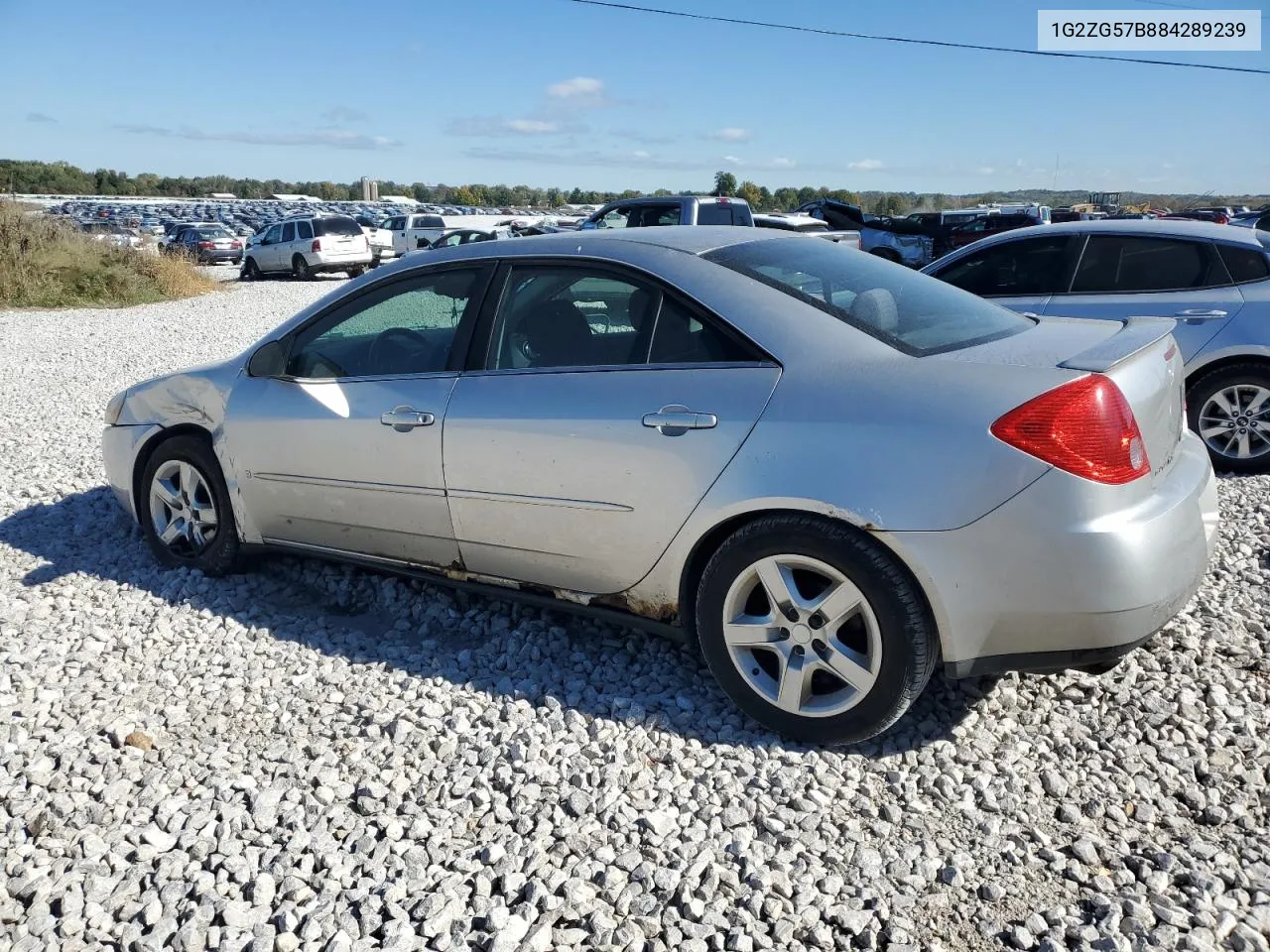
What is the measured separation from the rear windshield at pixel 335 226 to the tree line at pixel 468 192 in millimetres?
35979

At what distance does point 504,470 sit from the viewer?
372 centimetres

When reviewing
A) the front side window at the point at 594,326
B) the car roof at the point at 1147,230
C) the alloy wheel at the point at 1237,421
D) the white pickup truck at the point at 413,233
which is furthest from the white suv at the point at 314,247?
the front side window at the point at 594,326

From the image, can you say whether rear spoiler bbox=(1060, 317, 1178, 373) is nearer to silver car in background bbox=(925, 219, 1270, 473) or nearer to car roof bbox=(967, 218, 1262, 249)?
silver car in background bbox=(925, 219, 1270, 473)

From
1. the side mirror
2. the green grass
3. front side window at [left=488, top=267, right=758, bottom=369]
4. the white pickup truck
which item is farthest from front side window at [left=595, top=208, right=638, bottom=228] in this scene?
the white pickup truck

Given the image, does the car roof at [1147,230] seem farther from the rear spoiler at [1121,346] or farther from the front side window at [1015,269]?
the rear spoiler at [1121,346]

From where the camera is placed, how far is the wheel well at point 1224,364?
6.20 m

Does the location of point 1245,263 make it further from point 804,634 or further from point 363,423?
point 363,423

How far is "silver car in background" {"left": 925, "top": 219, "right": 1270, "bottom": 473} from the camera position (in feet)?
20.5

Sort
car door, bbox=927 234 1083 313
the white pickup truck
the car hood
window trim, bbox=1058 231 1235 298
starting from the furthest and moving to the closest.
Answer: the white pickup truck
car door, bbox=927 234 1083 313
window trim, bbox=1058 231 1235 298
the car hood

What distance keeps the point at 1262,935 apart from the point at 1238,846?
352mm

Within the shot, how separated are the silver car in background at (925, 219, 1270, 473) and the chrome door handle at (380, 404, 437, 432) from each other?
4.49 m

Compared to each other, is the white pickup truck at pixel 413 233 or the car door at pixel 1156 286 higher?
the white pickup truck at pixel 413 233

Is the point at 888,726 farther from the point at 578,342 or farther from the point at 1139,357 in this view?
the point at 578,342

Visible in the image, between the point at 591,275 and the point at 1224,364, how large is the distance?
450cm
